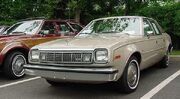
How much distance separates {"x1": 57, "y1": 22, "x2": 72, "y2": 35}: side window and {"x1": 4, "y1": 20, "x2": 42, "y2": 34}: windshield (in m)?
0.78

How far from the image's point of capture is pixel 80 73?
5.44 metres

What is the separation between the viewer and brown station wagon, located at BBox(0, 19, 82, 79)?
7.73 metres

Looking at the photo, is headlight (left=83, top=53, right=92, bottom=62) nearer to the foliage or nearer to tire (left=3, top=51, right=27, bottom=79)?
tire (left=3, top=51, right=27, bottom=79)

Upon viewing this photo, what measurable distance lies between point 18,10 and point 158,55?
10955 mm

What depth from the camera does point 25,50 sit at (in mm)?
8250

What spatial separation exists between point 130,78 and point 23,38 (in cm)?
335

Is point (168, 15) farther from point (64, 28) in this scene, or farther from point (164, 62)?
point (64, 28)

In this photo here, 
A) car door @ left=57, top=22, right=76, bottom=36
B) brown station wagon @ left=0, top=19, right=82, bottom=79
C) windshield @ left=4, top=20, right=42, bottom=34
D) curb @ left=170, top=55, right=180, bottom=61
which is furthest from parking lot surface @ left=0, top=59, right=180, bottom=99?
curb @ left=170, top=55, right=180, bottom=61

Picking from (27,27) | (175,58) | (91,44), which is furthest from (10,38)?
(175,58)

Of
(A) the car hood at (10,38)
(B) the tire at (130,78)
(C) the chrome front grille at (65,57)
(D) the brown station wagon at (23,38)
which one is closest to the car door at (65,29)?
(D) the brown station wagon at (23,38)

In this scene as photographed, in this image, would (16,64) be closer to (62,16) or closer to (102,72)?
(102,72)

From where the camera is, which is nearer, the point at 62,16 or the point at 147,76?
the point at 147,76

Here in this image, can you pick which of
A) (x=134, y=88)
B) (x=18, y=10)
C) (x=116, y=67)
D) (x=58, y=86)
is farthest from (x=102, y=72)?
(x=18, y=10)

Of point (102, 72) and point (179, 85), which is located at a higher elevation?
point (102, 72)
